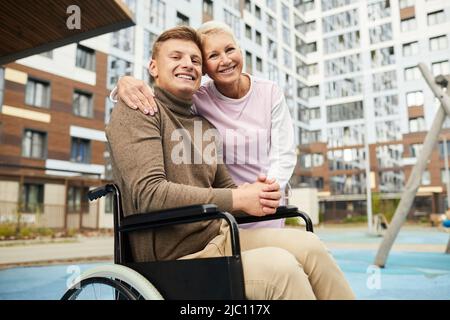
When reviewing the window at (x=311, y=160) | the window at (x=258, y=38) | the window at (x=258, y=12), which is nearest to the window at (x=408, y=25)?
the window at (x=258, y=38)

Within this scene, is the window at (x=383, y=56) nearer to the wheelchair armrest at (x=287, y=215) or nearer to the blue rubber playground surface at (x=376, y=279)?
the blue rubber playground surface at (x=376, y=279)

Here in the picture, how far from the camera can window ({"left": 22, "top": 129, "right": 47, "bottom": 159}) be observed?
28.2 feet

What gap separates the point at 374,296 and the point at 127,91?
2.01 meters

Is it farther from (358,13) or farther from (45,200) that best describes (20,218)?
(358,13)

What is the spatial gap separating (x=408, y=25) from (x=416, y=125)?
198 inches

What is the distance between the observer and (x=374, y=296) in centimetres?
235

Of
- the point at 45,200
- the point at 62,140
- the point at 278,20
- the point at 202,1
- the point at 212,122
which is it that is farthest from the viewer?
the point at 278,20

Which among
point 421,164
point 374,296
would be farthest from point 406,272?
point 374,296

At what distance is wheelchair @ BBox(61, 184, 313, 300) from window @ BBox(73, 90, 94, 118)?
30.8 ft

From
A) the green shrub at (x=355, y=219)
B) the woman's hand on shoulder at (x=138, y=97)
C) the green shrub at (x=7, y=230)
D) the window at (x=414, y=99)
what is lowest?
the green shrub at (x=355, y=219)

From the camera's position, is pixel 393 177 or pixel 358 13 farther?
pixel 358 13

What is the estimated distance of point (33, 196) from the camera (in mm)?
8516

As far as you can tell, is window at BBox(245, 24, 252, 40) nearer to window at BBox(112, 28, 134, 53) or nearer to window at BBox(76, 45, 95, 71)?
window at BBox(112, 28, 134, 53)

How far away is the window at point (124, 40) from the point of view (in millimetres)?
10672
